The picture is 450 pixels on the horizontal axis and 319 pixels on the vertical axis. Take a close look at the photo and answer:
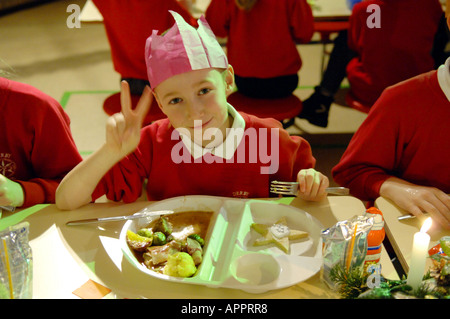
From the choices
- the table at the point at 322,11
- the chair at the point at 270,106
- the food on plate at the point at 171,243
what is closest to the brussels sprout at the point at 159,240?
the food on plate at the point at 171,243

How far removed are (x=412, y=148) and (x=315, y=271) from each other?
2.39 ft

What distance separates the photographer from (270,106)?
281 cm

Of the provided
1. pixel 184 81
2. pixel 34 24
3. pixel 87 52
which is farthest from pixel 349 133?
pixel 34 24

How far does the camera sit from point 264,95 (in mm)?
2879

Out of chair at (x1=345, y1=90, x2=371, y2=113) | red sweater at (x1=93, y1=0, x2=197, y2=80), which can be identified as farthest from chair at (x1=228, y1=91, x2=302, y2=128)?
red sweater at (x1=93, y1=0, x2=197, y2=80)

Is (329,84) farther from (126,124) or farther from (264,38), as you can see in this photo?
(126,124)

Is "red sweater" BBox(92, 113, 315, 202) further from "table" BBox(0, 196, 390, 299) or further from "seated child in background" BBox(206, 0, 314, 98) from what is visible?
"seated child in background" BBox(206, 0, 314, 98)

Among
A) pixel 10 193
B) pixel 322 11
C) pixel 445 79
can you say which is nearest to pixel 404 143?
pixel 445 79

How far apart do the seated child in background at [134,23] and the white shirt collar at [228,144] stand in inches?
53.7

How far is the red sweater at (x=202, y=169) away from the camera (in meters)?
1.58

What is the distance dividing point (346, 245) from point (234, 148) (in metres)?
0.61

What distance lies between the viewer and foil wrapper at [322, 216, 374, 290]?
1.09m

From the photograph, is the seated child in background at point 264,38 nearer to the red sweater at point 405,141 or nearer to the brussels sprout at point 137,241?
the red sweater at point 405,141
